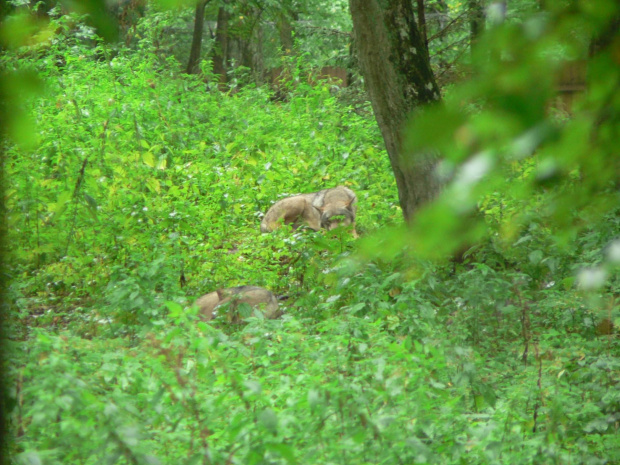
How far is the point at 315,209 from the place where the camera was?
752cm

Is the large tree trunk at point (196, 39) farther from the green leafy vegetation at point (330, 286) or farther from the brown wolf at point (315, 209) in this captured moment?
the brown wolf at point (315, 209)

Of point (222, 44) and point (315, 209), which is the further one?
point (222, 44)

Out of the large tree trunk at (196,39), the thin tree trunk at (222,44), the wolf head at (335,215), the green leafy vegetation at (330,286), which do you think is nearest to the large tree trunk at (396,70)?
the green leafy vegetation at (330,286)

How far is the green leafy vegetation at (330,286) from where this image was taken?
5.15 feet

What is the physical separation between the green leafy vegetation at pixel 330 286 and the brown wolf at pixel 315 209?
7.7 inches

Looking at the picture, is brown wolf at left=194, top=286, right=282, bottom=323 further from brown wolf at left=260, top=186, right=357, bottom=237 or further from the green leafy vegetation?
brown wolf at left=260, top=186, right=357, bottom=237

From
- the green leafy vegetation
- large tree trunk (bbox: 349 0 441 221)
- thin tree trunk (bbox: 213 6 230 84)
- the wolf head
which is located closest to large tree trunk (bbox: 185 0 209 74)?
thin tree trunk (bbox: 213 6 230 84)

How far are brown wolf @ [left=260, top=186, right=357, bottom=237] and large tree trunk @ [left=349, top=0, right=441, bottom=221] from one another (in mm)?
1148

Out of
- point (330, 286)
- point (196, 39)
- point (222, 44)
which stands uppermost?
point (196, 39)

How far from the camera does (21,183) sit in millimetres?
6730

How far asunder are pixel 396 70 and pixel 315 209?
1.83m

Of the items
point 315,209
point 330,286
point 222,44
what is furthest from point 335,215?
point 222,44

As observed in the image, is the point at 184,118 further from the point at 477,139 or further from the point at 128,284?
the point at 477,139

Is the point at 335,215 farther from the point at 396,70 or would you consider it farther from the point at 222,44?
the point at 222,44
